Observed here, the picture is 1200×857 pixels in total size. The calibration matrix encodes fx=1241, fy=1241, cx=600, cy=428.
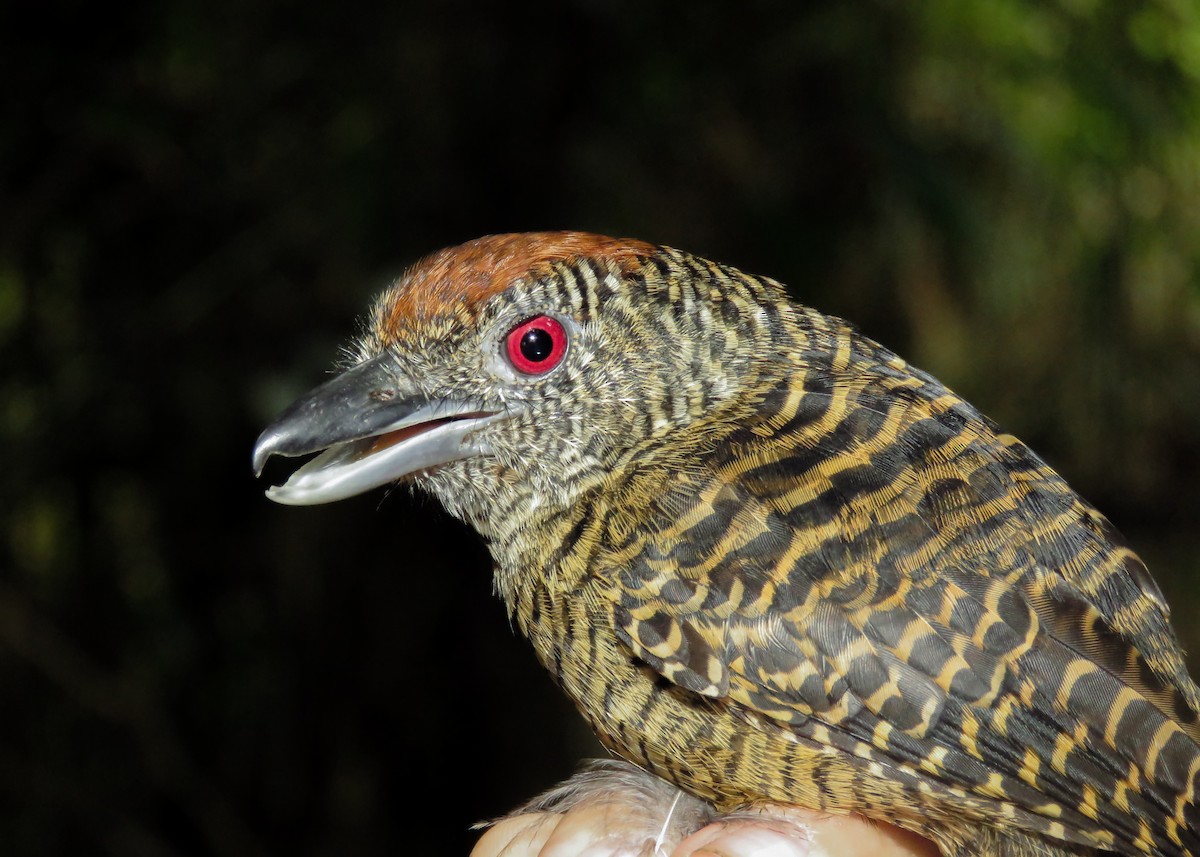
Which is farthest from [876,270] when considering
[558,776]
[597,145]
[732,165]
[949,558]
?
[949,558]

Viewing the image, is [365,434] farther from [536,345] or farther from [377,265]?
[377,265]

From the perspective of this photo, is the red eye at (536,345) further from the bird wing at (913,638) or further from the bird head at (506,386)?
the bird wing at (913,638)

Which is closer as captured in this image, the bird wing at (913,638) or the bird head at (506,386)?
the bird wing at (913,638)

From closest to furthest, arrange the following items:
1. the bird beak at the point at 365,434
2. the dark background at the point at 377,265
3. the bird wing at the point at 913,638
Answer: the bird wing at the point at 913,638 < the bird beak at the point at 365,434 < the dark background at the point at 377,265

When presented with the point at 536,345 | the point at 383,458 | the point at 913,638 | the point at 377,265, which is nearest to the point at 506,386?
the point at 536,345

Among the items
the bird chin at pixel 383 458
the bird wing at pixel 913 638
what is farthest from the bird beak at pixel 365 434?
the bird wing at pixel 913 638

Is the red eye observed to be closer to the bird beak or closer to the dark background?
the bird beak

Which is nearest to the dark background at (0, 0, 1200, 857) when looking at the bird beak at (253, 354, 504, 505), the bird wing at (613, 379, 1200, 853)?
the bird beak at (253, 354, 504, 505)
